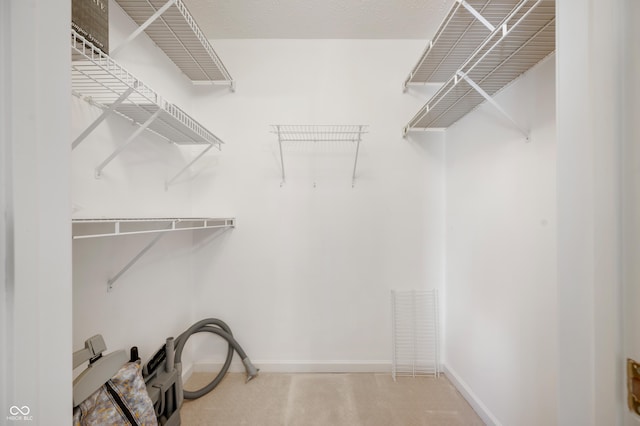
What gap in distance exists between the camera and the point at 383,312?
1907mm

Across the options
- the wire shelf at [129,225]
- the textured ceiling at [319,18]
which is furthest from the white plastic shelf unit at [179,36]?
the wire shelf at [129,225]

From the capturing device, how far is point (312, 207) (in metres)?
1.92

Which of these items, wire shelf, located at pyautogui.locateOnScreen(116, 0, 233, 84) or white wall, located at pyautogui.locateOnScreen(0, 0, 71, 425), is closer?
white wall, located at pyautogui.locateOnScreen(0, 0, 71, 425)

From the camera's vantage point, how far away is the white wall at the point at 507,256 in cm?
108

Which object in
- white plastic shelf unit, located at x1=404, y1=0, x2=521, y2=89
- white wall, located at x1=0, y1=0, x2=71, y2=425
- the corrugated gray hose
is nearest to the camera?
white wall, located at x1=0, y1=0, x2=71, y2=425

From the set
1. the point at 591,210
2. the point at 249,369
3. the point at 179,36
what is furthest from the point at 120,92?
the point at 249,369

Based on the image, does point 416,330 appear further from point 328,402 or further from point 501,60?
point 501,60

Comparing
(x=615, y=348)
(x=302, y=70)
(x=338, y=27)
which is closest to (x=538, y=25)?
(x=615, y=348)

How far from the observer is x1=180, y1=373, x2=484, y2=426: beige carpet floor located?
1.46 meters

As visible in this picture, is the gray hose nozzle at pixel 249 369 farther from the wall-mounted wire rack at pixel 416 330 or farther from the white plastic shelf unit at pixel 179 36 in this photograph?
the white plastic shelf unit at pixel 179 36

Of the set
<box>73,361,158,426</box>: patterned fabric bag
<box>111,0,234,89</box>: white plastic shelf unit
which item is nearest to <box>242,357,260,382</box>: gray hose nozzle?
<box>73,361,158,426</box>: patterned fabric bag

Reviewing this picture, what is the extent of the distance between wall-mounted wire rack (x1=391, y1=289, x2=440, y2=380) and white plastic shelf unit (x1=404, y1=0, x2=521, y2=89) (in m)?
→ 1.63
